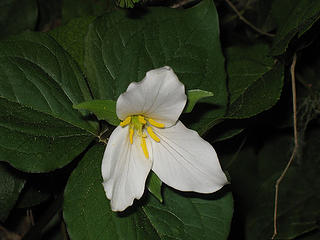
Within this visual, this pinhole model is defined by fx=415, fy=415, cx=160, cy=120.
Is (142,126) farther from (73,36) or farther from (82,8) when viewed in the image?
(82,8)

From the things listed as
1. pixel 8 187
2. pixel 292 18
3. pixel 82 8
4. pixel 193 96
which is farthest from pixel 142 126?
pixel 82 8

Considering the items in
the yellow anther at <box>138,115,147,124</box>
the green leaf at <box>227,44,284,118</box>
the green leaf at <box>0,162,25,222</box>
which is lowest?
the green leaf at <box>0,162,25,222</box>

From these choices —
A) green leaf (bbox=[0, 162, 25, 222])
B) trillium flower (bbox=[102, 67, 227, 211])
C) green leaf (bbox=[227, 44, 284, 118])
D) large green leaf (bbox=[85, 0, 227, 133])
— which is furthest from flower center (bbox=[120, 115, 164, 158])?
green leaf (bbox=[0, 162, 25, 222])

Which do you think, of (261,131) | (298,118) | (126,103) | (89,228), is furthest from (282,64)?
(89,228)

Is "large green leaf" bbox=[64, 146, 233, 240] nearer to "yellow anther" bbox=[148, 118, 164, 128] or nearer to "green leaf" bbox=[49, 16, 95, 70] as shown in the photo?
"yellow anther" bbox=[148, 118, 164, 128]

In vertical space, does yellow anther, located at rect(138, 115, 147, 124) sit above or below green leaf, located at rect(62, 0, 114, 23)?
below

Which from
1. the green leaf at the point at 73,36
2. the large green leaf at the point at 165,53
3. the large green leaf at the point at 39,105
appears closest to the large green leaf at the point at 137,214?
the large green leaf at the point at 39,105
